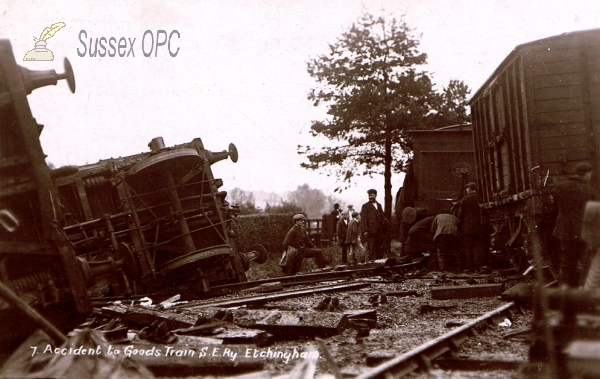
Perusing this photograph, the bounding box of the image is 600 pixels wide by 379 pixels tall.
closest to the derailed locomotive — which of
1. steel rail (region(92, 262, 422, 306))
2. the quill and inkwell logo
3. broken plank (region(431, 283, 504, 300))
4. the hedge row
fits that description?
steel rail (region(92, 262, 422, 306))

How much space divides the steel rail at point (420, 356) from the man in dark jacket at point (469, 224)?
6982 millimetres

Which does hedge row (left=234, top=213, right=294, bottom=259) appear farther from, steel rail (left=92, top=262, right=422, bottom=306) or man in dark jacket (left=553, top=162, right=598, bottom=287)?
man in dark jacket (left=553, top=162, right=598, bottom=287)

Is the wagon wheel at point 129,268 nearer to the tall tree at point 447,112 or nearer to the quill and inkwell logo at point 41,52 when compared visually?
the quill and inkwell logo at point 41,52

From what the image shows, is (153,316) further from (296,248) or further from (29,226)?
(296,248)

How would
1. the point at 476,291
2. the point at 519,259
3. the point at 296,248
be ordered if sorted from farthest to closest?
1. the point at 296,248
2. the point at 519,259
3. the point at 476,291

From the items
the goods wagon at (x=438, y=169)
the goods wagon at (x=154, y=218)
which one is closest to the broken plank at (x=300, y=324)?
the goods wagon at (x=154, y=218)

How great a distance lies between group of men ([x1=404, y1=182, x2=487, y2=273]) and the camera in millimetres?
12379

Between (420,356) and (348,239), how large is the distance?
13.3 meters

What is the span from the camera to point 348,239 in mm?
17766

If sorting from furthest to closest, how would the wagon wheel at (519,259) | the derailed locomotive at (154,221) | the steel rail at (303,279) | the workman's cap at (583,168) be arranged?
the wagon wheel at (519,259) → the derailed locomotive at (154,221) → the steel rail at (303,279) → the workman's cap at (583,168)

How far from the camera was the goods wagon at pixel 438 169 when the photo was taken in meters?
15.9

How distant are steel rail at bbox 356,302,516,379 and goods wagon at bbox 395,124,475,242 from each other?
34.5 ft

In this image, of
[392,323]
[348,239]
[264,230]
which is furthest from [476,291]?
[264,230]
